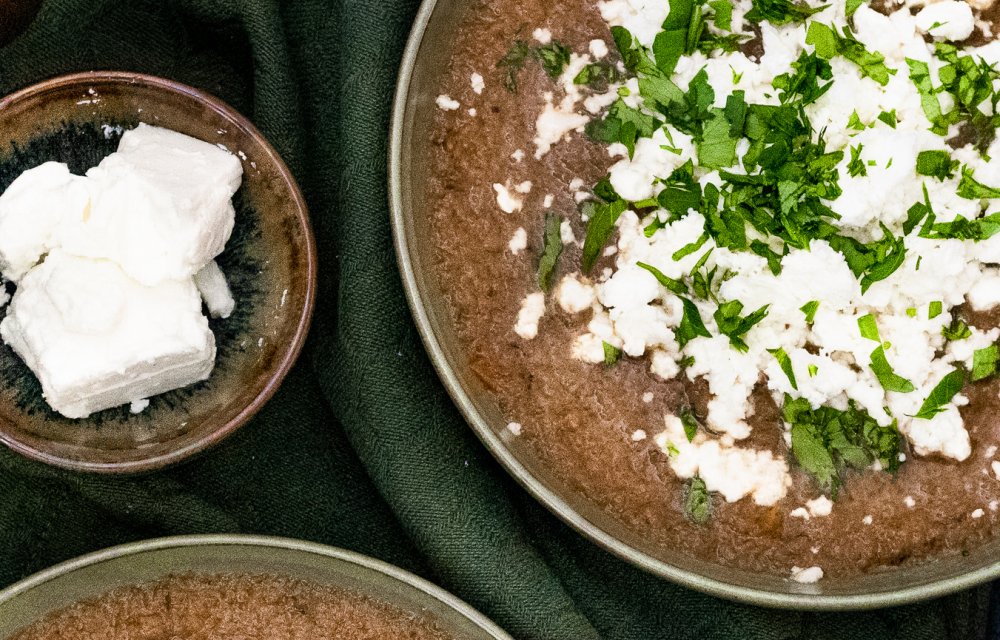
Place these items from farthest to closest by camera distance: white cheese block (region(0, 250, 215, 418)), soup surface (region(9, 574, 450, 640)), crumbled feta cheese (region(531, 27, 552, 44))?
soup surface (region(9, 574, 450, 640)), crumbled feta cheese (region(531, 27, 552, 44)), white cheese block (region(0, 250, 215, 418))

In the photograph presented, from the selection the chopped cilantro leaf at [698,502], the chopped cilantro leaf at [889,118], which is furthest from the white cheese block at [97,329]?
the chopped cilantro leaf at [889,118]

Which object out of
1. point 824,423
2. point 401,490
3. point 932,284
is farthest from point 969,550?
point 401,490

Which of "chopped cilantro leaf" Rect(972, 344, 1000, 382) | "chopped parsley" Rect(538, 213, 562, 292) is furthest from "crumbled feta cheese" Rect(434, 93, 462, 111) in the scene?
"chopped cilantro leaf" Rect(972, 344, 1000, 382)

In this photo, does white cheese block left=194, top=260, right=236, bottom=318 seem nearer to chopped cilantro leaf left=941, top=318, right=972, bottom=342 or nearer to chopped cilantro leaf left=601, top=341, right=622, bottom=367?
chopped cilantro leaf left=601, top=341, right=622, bottom=367

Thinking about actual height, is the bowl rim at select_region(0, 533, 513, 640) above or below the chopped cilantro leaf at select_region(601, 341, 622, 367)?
below

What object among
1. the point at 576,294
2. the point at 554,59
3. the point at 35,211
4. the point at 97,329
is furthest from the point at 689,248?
the point at 35,211

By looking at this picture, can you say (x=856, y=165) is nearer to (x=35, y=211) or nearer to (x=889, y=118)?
(x=889, y=118)

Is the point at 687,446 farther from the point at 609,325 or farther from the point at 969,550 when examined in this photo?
the point at 969,550
